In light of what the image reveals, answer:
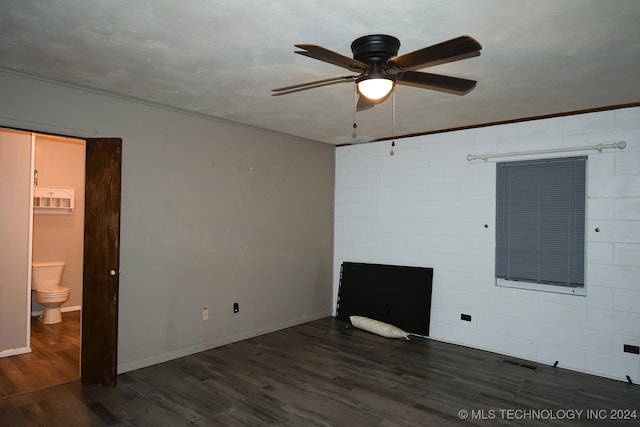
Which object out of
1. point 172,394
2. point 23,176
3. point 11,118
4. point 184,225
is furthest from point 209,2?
point 23,176

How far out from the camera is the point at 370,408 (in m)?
3.16

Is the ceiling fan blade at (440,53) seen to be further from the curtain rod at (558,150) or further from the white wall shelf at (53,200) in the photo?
the white wall shelf at (53,200)

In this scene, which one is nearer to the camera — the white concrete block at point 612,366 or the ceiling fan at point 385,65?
the ceiling fan at point 385,65

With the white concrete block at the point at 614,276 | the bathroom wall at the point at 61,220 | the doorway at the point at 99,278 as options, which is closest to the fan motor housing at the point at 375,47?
the doorway at the point at 99,278

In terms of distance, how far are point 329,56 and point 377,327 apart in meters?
3.83

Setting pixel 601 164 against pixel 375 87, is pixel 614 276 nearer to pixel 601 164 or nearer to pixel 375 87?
pixel 601 164

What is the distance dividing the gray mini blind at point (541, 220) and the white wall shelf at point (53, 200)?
19.7ft

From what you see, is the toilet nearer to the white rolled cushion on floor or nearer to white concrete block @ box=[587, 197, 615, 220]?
the white rolled cushion on floor

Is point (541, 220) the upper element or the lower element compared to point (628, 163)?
lower

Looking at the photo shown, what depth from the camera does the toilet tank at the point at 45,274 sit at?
5488 millimetres

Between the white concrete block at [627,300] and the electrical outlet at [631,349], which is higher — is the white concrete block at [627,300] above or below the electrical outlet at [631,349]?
above

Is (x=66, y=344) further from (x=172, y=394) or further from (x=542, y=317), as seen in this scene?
(x=542, y=317)

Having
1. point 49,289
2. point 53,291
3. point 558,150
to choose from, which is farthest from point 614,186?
point 49,289

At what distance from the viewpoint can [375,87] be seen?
2258mm
